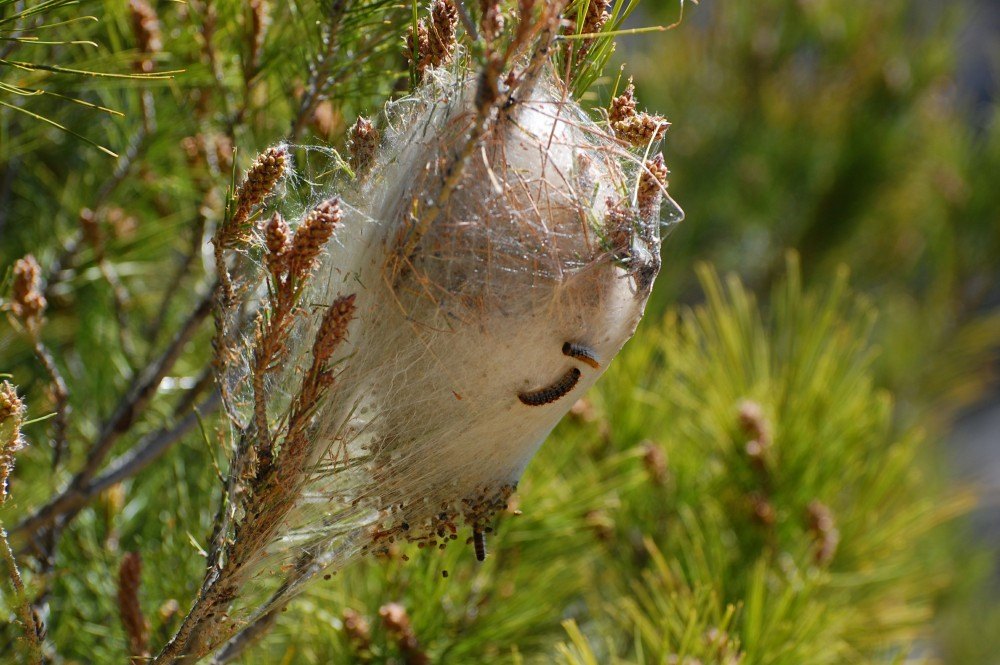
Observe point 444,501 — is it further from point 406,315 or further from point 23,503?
point 23,503

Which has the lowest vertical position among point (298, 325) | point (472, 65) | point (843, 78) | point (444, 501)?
point (843, 78)

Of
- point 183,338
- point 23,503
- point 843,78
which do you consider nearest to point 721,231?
point 843,78

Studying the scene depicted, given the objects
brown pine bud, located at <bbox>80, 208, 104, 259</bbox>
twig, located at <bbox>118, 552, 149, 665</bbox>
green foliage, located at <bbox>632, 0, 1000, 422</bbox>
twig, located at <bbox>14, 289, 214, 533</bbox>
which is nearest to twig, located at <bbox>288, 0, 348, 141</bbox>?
twig, located at <bbox>14, 289, 214, 533</bbox>

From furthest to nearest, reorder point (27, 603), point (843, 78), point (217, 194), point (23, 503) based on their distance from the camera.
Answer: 1. point (843, 78)
2. point (217, 194)
3. point (23, 503)
4. point (27, 603)

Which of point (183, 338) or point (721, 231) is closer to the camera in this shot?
point (183, 338)

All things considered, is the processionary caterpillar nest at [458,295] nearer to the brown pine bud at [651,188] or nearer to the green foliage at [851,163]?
the brown pine bud at [651,188]

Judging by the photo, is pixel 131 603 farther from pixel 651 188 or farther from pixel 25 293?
pixel 651 188
